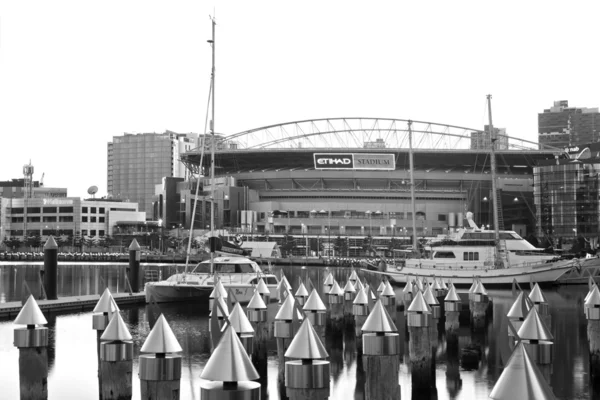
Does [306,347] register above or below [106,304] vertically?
below

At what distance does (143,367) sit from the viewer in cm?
1753

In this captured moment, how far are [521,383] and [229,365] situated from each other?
16.3 feet

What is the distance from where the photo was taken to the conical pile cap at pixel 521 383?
13469 mm

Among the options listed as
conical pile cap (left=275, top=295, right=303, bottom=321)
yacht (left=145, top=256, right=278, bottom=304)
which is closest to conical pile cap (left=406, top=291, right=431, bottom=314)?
conical pile cap (left=275, top=295, right=303, bottom=321)

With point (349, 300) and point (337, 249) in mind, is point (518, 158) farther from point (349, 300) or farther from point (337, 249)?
point (349, 300)

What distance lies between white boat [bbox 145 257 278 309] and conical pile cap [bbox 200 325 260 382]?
3408 centimetres

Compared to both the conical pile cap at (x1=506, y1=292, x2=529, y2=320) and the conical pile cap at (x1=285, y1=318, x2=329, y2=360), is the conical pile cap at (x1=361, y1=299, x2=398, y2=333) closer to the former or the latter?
the conical pile cap at (x1=285, y1=318, x2=329, y2=360)

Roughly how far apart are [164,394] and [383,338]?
500 centimetres

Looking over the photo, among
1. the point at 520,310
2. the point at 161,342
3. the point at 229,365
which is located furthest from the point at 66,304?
the point at 229,365

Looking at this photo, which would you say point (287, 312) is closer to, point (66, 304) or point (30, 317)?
point (30, 317)

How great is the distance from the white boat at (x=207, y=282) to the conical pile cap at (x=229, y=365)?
1342 inches

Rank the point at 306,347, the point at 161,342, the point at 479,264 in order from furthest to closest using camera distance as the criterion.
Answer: the point at 479,264 → the point at 161,342 → the point at 306,347

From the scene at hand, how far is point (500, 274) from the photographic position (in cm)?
7175

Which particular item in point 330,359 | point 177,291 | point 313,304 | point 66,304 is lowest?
point 330,359
